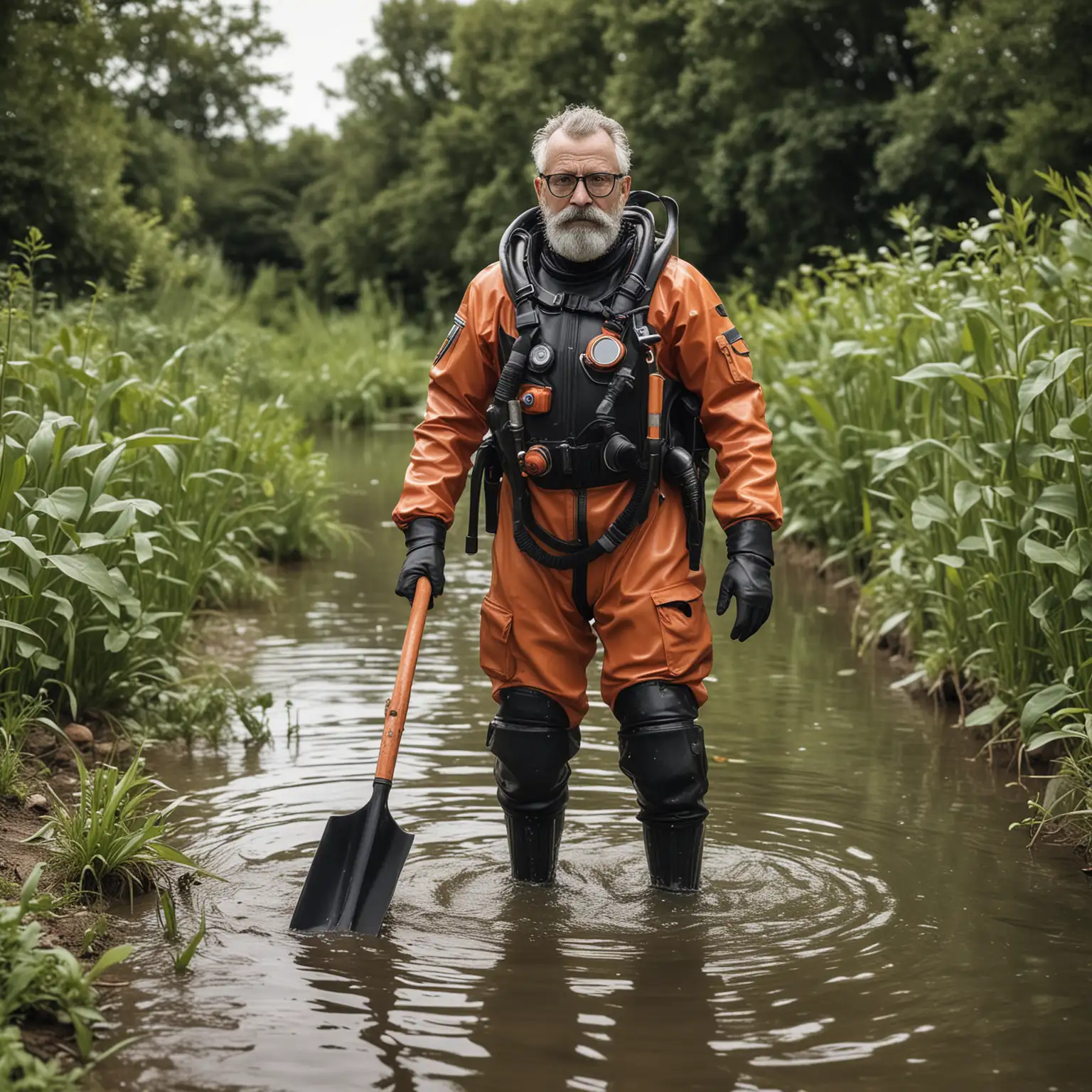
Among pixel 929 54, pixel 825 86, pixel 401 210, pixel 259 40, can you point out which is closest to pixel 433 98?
pixel 401 210

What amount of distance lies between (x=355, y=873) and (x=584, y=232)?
69.1 inches

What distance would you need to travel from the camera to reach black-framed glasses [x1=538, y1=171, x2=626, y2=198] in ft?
13.4

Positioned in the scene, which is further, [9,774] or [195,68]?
[195,68]

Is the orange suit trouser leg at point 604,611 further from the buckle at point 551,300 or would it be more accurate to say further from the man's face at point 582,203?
the man's face at point 582,203

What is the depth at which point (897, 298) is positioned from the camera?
7680mm

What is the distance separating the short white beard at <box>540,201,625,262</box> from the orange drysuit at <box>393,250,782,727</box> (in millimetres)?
188

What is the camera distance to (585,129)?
411 cm

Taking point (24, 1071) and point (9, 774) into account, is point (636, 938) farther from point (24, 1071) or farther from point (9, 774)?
point (9, 774)

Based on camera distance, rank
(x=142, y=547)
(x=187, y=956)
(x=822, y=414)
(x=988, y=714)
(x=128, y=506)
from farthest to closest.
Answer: (x=822, y=414), (x=988, y=714), (x=142, y=547), (x=128, y=506), (x=187, y=956)

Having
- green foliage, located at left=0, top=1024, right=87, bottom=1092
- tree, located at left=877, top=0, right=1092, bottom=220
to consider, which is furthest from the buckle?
tree, located at left=877, top=0, right=1092, bottom=220

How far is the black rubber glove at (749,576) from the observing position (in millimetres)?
3971

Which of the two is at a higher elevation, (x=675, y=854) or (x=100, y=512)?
(x=100, y=512)

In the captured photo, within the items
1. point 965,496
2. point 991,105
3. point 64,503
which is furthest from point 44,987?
point 991,105

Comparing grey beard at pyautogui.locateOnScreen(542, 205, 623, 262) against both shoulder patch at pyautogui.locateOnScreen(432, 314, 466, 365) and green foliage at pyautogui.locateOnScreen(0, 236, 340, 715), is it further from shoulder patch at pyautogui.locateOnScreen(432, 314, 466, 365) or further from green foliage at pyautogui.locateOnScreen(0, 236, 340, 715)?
green foliage at pyautogui.locateOnScreen(0, 236, 340, 715)
